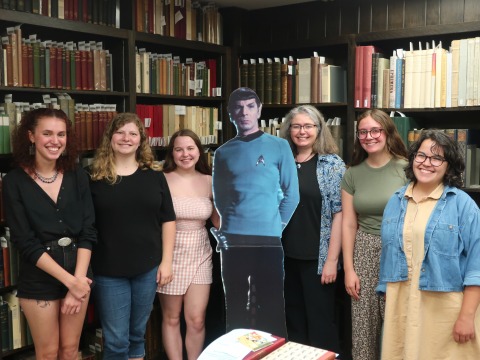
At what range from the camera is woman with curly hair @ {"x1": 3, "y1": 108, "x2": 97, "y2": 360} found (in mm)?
2484

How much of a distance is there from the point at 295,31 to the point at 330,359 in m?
2.81

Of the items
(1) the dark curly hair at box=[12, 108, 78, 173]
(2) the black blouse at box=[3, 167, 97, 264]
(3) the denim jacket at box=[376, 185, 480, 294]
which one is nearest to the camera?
(3) the denim jacket at box=[376, 185, 480, 294]

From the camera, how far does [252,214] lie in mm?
3100

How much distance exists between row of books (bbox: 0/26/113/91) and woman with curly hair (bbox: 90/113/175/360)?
47 cm

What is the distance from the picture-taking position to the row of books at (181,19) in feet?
11.3

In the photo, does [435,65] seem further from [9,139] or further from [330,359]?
[9,139]

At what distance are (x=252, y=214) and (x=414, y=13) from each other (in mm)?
1708

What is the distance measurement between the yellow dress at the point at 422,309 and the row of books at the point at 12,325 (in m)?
1.94

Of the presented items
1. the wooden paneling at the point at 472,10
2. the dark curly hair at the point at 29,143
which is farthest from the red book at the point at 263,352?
the wooden paneling at the point at 472,10

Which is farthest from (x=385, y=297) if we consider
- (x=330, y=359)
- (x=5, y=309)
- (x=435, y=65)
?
(x=5, y=309)

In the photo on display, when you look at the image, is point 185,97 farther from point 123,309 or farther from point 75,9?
point 123,309

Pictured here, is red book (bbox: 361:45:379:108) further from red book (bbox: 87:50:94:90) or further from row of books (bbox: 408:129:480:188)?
red book (bbox: 87:50:94:90)

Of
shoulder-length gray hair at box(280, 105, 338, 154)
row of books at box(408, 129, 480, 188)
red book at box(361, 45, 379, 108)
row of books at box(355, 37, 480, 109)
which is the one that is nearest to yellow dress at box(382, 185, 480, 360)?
shoulder-length gray hair at box(280, 105, 338, 154)

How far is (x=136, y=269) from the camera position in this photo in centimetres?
278
